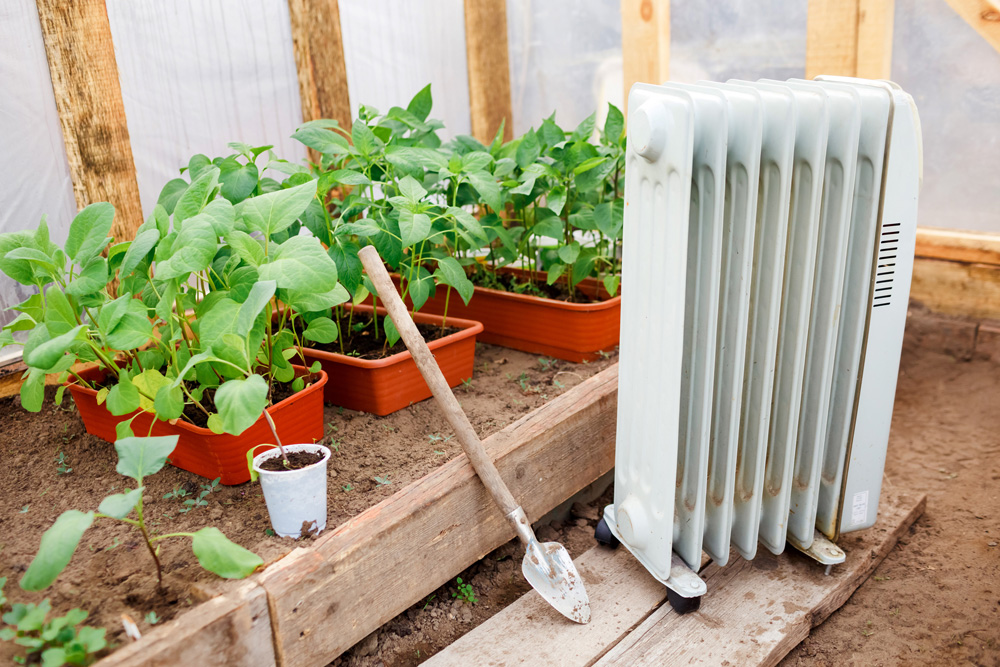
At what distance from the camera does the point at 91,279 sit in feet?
3.35

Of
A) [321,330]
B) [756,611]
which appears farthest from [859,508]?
[321,330]

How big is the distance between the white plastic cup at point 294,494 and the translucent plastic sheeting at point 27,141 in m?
0.81

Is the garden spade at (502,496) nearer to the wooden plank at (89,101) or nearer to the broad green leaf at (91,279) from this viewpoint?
the broad green leaf at (91,279)

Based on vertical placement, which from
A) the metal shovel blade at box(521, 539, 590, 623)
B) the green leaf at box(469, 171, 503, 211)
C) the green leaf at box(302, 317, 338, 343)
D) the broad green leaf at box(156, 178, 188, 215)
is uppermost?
the broad green leaf at box(156, 178, 188, 215)

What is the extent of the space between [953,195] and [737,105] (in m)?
1.32

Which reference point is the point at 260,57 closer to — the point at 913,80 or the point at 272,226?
the point at 272,226

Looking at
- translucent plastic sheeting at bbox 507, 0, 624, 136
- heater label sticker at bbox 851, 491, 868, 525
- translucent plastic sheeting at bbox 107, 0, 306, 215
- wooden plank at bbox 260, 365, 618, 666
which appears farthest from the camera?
translucent plastic sheeting at bbox 507, 0, 624, 136

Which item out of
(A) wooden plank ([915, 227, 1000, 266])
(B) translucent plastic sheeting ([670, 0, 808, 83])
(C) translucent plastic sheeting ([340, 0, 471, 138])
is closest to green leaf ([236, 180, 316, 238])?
(C) translucent plastic sheeting ([340, 0, 471, 138])

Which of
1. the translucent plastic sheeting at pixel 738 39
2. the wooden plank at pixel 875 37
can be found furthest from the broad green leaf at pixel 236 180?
the wooden plank at pixel 875 37

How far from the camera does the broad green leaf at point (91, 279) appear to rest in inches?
39.6

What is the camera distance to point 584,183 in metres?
1.51

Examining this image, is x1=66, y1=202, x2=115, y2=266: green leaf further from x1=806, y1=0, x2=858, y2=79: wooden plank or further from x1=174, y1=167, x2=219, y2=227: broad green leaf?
x1=806, y1=0, x2=858, y2=79: wooden plank

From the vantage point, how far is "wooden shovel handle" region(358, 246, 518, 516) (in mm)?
1149

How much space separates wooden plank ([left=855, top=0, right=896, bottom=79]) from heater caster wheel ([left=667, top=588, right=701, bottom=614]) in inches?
56.2
